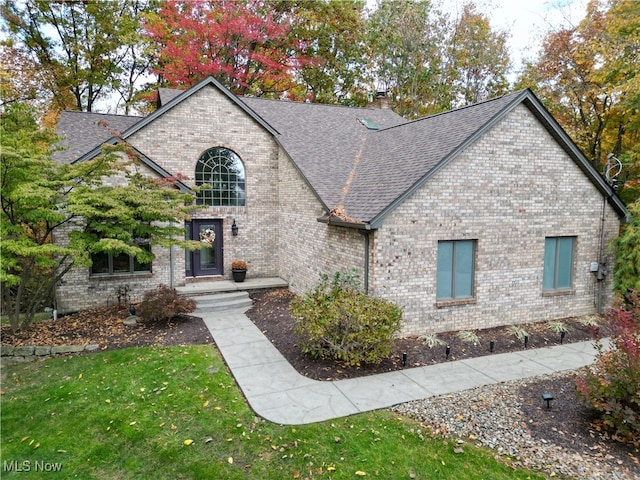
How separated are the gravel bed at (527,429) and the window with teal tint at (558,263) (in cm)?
460

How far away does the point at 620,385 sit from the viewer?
235 inches

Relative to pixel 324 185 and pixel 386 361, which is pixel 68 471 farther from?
pixel 324 185

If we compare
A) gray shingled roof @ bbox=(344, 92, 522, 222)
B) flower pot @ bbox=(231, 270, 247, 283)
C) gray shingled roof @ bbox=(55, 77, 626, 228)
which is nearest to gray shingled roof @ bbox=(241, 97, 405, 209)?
gray shingled roof @ bbox=(55, 77, 626, 228)

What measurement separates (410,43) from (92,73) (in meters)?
20.0

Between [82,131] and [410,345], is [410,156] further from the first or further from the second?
[82,131]

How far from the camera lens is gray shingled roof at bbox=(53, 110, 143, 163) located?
12.7 m

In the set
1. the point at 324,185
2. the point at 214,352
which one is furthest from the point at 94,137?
the point at 214,352

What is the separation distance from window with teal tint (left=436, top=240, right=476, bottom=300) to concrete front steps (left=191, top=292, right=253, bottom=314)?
5.91m

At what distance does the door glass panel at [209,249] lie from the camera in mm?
14799

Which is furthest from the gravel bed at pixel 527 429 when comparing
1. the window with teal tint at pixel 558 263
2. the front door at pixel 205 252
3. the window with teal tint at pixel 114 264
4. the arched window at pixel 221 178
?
the arched window at pixel 221 178

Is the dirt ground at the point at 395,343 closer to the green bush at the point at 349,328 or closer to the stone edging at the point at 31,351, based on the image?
the green bush at the point at 349,328

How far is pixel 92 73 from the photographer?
24438 mm

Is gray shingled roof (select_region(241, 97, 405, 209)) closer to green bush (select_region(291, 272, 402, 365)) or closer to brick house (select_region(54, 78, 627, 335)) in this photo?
→ brick house (select_region(54, 78, 627, 335))

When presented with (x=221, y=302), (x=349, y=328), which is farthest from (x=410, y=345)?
(x=221, y=302)
